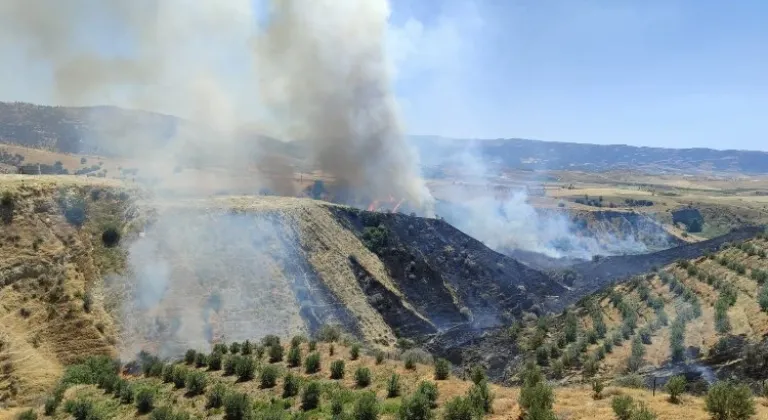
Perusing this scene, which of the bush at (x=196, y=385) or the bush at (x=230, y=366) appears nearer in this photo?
the bush at (x=196, y=385)

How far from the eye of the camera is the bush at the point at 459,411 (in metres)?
17.2

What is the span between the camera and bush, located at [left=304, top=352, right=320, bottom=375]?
27.1 metres

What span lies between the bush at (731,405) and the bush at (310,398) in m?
13.4

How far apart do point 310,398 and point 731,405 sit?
14.1 meters

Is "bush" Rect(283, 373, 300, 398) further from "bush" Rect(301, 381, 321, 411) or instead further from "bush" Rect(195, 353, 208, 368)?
"bush" Rect(195, 353, 208, 368)

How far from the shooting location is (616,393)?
60.7 ft

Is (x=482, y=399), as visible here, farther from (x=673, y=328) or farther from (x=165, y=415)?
(x=673, y=328)

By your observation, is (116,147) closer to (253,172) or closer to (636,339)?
(253,172)

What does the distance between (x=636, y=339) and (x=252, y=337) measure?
2484 centimetres

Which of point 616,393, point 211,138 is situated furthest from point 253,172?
point 616,393

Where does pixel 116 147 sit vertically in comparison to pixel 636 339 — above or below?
above

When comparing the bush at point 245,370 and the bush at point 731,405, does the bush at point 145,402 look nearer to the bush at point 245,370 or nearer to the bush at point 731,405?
the bush at point 245,370

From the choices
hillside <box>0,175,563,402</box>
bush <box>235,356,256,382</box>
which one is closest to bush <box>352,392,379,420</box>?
bush <box>235,356,256,382</box>

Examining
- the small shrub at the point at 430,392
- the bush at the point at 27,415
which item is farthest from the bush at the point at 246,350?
the small shrub at the point at 430,392
